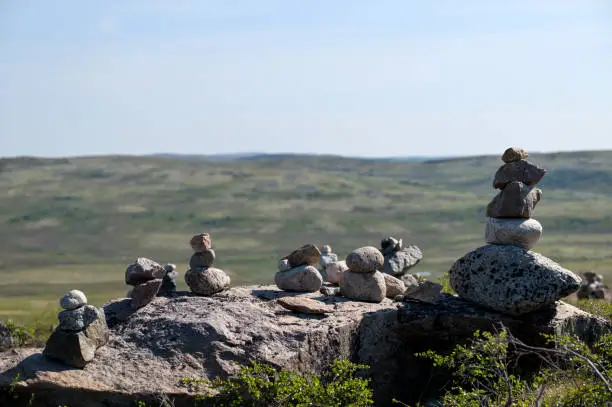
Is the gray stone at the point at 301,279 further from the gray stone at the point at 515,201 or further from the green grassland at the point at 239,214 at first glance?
the green grassland at the point at 239,214

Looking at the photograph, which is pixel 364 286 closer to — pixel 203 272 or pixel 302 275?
pixel 302 275

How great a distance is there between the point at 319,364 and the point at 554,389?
13.1 ft

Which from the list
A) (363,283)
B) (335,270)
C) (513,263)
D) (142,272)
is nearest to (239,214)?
(335,270)

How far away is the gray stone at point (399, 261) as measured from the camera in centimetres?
1900

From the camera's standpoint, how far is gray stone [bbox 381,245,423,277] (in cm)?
1900

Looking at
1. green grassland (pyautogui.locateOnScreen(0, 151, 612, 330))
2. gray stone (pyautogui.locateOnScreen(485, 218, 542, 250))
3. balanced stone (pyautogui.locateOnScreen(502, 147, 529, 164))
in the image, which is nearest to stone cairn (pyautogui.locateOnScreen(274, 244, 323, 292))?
gray stone (pyautogui.locateOnScreen(485, 218, 542, 250))

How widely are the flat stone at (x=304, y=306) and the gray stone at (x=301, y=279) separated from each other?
0.98 m

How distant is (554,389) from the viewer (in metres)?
13.9

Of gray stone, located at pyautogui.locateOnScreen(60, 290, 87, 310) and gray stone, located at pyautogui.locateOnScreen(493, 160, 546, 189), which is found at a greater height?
gray stone, located at pyautogui.locateOnScreen(493, 160, 546, 189)

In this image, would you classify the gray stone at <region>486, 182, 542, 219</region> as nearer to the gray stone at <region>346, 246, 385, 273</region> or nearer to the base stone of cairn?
the gray stone at <region>346, 246, 385, 273</region>

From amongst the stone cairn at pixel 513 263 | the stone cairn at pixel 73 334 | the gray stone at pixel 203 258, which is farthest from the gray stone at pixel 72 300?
the stone cairn at pixel 513 263

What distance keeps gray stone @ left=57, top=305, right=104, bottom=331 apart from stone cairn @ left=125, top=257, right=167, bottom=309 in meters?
1.75

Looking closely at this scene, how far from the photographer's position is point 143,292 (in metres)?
15.7

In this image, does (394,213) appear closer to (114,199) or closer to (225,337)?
(114,199)
